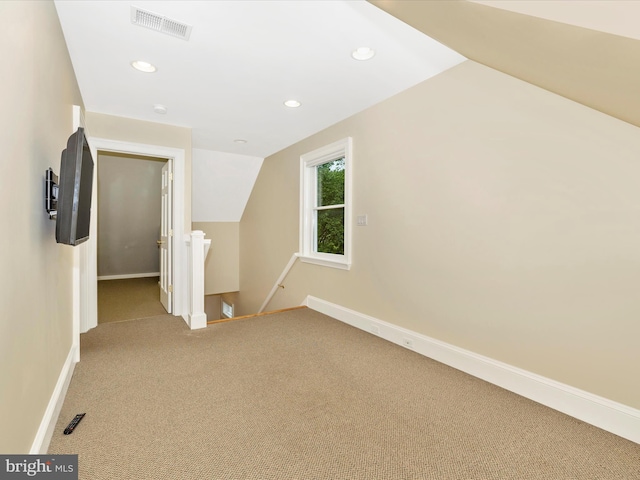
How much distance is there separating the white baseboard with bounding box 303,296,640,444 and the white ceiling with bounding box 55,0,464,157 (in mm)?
2315

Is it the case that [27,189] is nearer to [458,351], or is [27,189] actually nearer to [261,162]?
[458,351]

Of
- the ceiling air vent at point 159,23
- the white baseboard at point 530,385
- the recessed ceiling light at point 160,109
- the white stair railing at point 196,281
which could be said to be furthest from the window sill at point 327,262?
the ceiling air vent at point 159,23

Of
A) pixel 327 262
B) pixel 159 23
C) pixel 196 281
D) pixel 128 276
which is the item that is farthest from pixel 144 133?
pixel 128 276

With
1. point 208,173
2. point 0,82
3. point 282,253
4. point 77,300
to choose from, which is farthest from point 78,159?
point 208,173

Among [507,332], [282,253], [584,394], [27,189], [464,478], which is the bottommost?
[464,478]

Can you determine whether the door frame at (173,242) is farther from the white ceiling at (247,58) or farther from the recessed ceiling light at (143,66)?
the recessed ceiling light at (143,66)

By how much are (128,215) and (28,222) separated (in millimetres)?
6642

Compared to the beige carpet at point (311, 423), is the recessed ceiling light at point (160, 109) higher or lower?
higher

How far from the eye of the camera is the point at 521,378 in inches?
86.4

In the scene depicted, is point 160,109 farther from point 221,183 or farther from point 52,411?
point 52,411

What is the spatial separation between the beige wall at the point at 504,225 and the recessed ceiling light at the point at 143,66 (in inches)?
80.5

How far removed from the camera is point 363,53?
2387mm

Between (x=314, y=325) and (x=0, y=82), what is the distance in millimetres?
3180

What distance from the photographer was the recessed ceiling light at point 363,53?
7.68 feet
